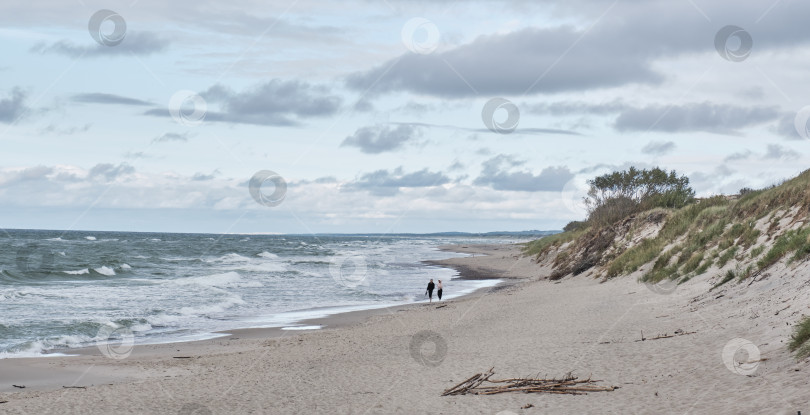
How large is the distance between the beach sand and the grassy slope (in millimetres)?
1406

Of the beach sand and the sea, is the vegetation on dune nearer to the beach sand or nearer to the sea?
the beach sand

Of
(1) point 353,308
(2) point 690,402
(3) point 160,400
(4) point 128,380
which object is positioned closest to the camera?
(2) point 690,402

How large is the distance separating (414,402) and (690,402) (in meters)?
4.23

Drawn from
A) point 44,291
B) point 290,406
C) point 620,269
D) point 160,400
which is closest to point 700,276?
point 620,269

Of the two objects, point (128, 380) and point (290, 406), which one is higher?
point (128, 380)

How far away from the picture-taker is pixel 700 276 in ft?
75.6

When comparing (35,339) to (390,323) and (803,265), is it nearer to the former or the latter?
(390,323)
